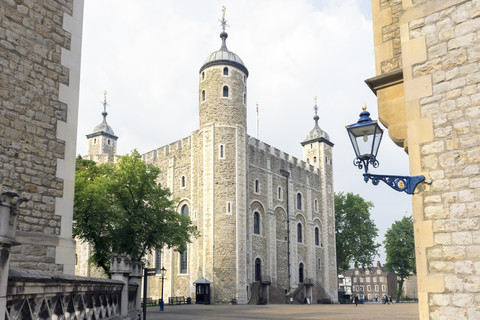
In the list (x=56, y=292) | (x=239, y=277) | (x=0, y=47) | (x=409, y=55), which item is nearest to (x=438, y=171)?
(x=409, y=55)

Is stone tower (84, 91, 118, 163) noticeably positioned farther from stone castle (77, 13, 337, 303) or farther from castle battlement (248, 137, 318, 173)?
castle battlement (248, 137, 318, 173)

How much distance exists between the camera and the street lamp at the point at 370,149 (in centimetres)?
632

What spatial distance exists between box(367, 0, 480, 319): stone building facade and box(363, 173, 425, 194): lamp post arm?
0.42 ft

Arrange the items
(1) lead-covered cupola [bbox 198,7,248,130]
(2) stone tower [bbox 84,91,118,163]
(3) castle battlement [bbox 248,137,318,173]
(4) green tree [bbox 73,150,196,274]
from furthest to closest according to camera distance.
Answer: (2) stone tower [bbox 84,91,118,163]
(3) castle battlement [bbox 248,137,318,173]
(1) lead-covered cupola [bbox 198,7,248,130]
(4) green tree [bbox 73,150,196,274]

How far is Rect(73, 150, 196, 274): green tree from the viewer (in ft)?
77.3

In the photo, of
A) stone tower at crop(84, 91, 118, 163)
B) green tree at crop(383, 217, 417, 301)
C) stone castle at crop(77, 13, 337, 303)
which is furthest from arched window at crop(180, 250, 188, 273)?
stone tower at crop(84, 91, 118, 163)

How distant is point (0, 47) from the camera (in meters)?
8.23

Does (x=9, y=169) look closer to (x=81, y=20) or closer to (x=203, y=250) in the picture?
(x=81, y=20)

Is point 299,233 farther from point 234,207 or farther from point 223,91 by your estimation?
point 223,91

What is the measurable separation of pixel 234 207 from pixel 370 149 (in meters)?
31.9

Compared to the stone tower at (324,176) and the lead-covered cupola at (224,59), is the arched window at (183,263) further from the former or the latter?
the stone tower at (324,176)

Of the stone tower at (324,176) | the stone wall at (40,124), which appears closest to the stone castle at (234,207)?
the stone tower at (324,176)

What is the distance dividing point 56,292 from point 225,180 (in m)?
33.7

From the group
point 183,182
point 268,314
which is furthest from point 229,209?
point 268,314
